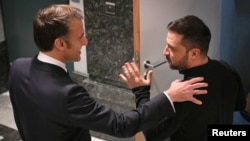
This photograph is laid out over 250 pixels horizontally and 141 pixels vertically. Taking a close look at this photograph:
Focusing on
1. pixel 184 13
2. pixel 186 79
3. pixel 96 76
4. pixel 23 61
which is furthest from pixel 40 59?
pixel 96 76

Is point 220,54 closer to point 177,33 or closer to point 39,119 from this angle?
point 177,33

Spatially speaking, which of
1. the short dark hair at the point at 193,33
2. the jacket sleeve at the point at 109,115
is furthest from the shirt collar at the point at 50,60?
the short dark hair at the point at 193,33

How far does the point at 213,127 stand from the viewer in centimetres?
212

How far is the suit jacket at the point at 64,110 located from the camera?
1.84 metres

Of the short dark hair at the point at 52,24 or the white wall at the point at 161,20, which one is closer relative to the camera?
the short dark hair at the point at 52,24

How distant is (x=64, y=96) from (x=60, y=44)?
23cm

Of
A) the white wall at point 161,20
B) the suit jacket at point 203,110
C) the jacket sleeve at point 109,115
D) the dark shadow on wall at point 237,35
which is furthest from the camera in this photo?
the white wall at point 161,20

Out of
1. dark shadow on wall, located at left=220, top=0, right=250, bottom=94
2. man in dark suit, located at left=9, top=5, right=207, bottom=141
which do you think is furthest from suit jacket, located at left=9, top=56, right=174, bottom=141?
dark shadow on wall, located at left=220, top=0, right=250, bottom=94

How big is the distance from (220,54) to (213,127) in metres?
0.64

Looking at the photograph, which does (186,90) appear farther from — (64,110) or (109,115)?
(64,110)

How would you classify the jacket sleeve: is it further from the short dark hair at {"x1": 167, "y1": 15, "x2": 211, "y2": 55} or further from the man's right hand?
the short dark hair at {"x1": 167, "y1": 15, "x2": 211, "y2": 55}

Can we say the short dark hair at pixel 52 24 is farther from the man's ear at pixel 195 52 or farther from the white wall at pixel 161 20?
the white wall at pixel 161 20

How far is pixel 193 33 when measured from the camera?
7.02 ft

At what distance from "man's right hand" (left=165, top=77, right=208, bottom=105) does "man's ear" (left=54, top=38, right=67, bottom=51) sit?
1.62ft
